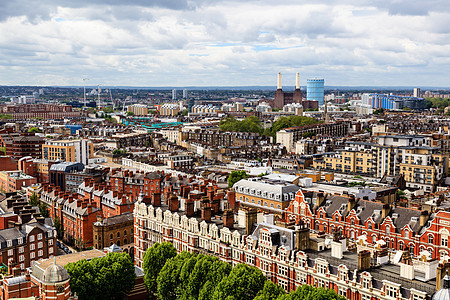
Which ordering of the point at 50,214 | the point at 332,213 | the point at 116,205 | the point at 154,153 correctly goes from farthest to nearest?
the point at 154,153 < the point at 50,214 < the point at 116,205 < the point at 332,213

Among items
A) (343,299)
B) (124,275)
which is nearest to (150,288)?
(124,275)

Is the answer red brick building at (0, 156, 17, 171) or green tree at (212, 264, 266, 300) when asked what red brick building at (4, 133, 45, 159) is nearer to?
red brick building at (0, 156, 17, 171)

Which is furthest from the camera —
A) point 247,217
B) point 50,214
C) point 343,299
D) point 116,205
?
point 50,214

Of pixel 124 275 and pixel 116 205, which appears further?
pixel 116 205

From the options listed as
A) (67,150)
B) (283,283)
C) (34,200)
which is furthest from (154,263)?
(67,150)

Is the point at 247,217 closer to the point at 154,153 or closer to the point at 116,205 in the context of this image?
the point at 116,205

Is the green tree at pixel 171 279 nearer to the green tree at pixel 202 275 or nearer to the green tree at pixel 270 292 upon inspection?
the green tree at pixel 202 275

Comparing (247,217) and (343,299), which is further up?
(247,217)

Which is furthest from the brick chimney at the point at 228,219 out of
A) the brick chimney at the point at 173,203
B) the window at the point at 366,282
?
the window at the point at 366,282

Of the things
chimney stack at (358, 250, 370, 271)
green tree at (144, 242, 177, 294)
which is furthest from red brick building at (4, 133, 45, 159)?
chimney stack at (358, 250, 370, 271)
